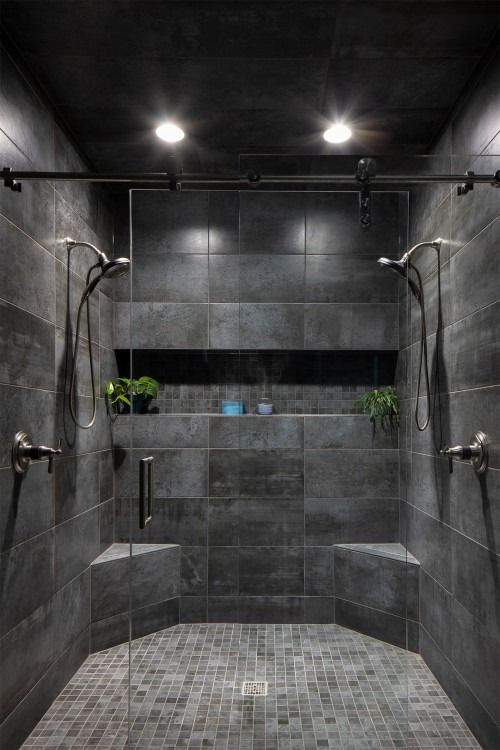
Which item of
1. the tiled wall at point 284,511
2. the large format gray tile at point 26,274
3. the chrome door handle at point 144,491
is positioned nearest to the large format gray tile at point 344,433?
the tiled wall at point 284,511

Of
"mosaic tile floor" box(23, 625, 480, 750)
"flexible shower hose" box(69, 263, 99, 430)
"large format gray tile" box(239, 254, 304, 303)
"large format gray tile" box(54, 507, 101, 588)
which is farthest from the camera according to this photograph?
"flexible shower hose" box(69, 263, 99, 430)

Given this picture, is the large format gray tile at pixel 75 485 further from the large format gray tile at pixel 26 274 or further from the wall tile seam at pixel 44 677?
the large format gray tile at pixel 26 274

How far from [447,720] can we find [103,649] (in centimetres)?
167

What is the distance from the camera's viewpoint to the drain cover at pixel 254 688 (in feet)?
5.81

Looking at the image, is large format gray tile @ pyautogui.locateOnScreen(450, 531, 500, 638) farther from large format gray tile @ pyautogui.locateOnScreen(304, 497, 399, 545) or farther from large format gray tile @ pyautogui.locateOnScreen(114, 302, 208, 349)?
large format gray tile @ pyautogui.locateOnScreen(114, 302, 208, 349)

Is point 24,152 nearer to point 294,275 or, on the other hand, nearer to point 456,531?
point 294,275

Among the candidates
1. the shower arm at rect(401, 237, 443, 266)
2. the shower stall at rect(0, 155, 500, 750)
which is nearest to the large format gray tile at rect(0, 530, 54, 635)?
the shower stall at rect(0, 155, 500, 750)

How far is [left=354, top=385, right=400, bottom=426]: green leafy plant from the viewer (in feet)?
6.05

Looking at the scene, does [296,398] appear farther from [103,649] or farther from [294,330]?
[103,649]

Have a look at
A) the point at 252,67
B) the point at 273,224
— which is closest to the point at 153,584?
the point at 273,224

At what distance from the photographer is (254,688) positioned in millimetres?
1776

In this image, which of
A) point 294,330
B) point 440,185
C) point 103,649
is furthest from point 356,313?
point 103,649

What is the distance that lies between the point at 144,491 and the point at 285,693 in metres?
0.86

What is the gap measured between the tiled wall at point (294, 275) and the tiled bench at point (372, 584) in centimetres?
73
